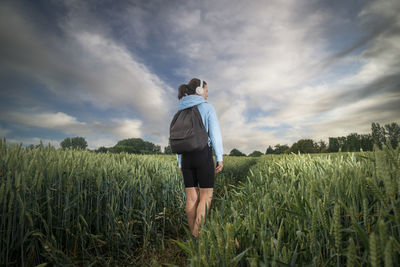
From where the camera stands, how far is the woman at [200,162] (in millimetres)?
2934

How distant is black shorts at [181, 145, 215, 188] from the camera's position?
292 cm

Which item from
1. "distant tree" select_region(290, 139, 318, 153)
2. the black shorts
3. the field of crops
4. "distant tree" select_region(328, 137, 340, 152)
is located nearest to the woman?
the black shorts

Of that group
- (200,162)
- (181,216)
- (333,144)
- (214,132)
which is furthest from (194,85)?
(333,144)

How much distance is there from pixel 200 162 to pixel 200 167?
73 millimetres

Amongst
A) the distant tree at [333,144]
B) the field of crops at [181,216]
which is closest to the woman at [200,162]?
the field of crops at [181,216]

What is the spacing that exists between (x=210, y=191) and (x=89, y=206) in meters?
1.68

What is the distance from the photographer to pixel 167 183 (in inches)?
154

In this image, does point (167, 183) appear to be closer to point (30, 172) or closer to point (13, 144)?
point (30, 172)

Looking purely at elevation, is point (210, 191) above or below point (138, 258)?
above

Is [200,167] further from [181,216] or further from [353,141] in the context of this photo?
[353,141]

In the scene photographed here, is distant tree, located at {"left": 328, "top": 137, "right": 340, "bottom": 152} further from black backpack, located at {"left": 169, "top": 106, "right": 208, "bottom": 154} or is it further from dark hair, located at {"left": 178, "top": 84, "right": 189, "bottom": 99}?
black backpack, located at {"left": 169, "top": 106, "right": 208, "bottom": 154}

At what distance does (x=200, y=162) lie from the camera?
9.57ft

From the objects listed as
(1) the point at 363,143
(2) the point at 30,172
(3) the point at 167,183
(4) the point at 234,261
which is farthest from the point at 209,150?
(1) the point at 363,143

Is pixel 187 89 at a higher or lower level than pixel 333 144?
higher
